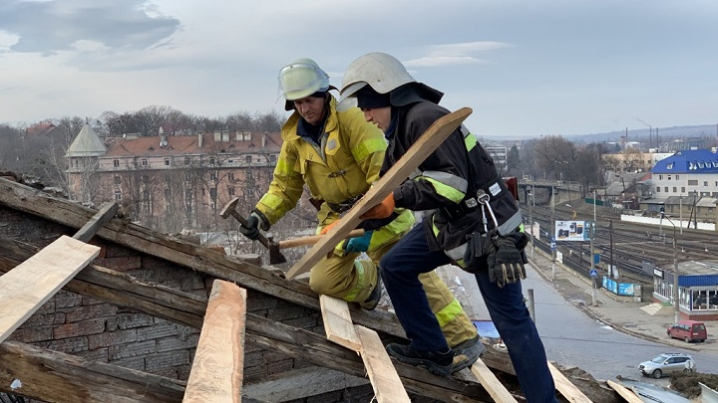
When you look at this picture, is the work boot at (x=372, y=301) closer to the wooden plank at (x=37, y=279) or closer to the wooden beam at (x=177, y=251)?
the wooden beam at (x=177, y=251)

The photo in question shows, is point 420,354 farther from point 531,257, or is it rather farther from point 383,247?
point 531,257

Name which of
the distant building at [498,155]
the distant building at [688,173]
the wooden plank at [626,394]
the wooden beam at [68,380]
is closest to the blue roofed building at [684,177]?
the distant building at [688,173]

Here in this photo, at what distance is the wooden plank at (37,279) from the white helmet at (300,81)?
153 cm

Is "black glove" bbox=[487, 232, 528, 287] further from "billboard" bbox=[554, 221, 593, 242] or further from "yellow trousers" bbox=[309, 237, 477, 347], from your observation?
"billboard" bbox=[554, 221, 593, 242]

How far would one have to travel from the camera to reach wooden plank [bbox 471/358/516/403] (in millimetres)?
3635

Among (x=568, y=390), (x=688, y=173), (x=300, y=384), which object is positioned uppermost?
(x=568, y=390)

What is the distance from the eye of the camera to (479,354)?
4109mm

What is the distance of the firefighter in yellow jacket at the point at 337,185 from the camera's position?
13.8 ft

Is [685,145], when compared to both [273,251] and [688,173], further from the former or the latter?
[273,251]

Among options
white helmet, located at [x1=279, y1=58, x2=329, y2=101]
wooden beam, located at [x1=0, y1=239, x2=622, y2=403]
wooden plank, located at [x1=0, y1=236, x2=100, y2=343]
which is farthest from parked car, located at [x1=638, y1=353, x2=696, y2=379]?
wooden plank, located at [x1=0, y1=236, x2=100, y2=343]

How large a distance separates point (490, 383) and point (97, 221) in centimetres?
231

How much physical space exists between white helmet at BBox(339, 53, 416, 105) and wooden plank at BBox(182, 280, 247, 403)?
1153 millimetres

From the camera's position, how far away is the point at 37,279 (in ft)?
8.44

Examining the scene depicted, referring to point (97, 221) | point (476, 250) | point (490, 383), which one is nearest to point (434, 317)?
point (490, 383)
